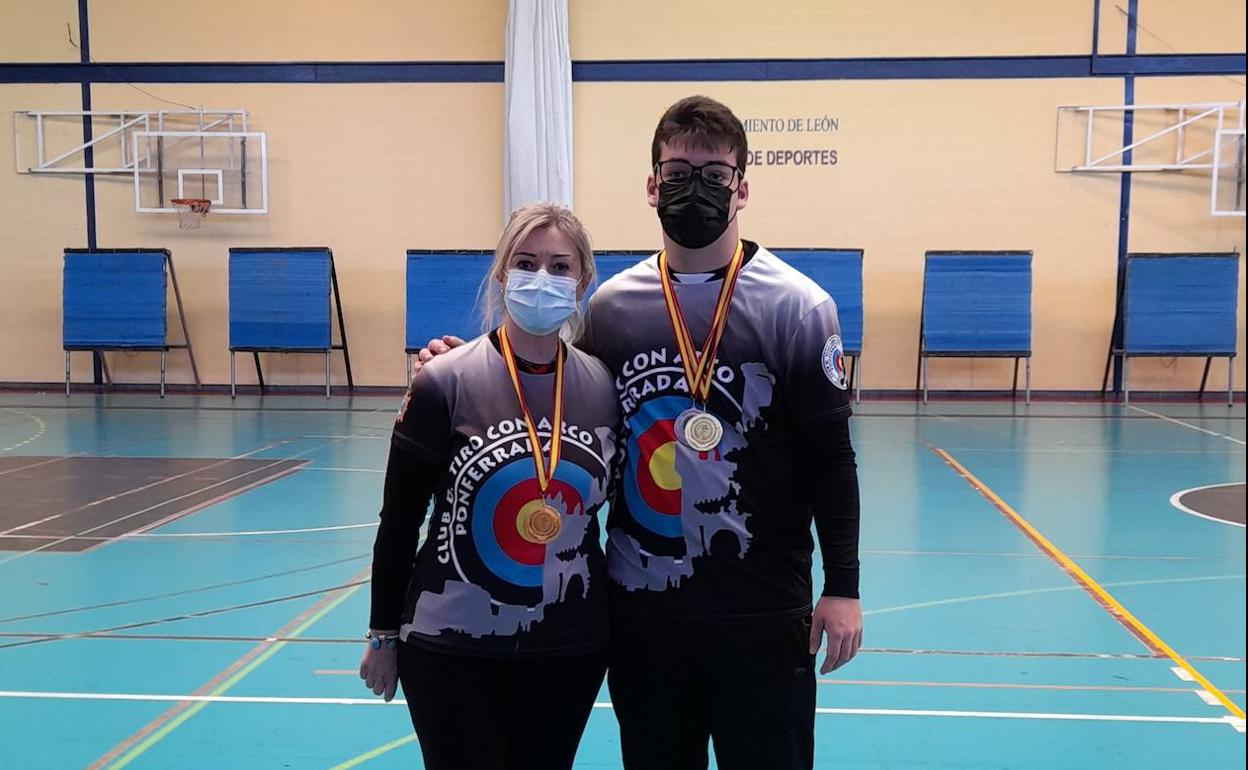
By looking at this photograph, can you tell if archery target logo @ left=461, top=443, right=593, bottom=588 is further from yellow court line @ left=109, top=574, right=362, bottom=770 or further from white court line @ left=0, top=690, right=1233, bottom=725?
yellow court line @ left=109, top=574, right=362, bottom=770

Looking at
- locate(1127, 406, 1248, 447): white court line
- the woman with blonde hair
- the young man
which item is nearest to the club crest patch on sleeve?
the young man

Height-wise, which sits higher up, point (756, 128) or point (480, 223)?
point (756, 128)

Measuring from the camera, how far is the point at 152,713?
3570 millimetres

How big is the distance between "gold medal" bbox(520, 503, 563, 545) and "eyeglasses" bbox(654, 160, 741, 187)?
73cm

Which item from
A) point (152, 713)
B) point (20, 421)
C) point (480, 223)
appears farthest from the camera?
point (480, 223)

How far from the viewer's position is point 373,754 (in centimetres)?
329

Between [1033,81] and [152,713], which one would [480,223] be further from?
[152,713]

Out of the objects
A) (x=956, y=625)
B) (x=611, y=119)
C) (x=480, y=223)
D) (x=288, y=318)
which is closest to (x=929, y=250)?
(x=611, y=119)

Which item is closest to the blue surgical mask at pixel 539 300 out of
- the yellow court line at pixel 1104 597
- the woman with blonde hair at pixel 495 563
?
the woman with blonde hair at pixel 495 563

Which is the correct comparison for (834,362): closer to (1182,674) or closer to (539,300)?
(539,300)

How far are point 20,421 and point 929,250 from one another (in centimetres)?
1103

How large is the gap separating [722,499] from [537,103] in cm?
1196

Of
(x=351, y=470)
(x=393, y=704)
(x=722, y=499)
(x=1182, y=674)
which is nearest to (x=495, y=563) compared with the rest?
(x=722, y=499)

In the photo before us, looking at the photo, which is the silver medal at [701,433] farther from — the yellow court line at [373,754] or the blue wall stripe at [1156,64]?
the blue wall stripe at [1156,64]
